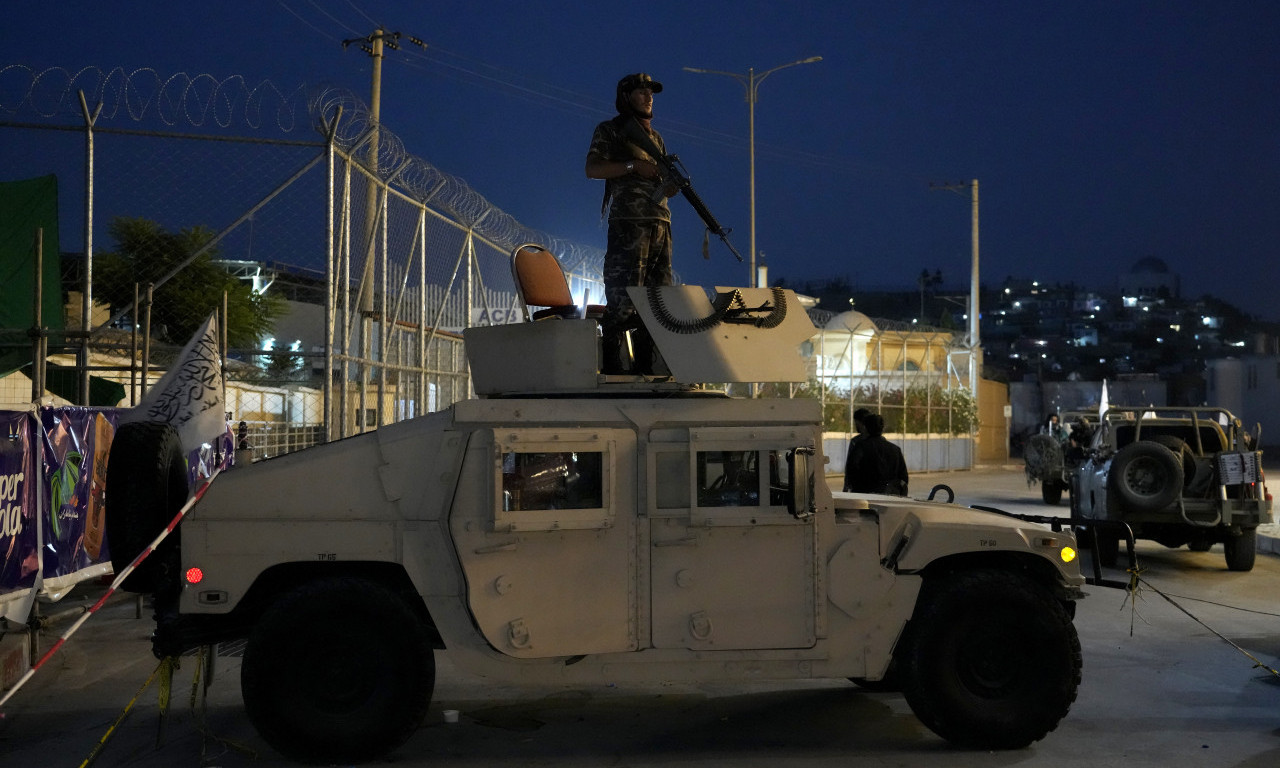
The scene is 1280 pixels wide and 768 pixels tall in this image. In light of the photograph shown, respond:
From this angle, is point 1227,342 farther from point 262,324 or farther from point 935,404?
point 262,324

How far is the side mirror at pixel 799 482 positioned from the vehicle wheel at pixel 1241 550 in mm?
8841

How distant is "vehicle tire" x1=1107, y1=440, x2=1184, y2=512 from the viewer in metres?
12.2

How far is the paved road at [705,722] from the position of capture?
219 inches

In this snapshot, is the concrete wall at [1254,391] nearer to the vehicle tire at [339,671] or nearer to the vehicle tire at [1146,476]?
the vehicle tire at [1146,476]

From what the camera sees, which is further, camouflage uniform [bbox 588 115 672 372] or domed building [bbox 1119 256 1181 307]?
domed building [bbox 1119 256 1181 307]

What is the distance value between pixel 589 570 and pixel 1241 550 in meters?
9.68

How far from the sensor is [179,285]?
80.5 ft

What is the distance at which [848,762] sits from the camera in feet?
17.9

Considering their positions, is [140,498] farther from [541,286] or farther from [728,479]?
[728,479]

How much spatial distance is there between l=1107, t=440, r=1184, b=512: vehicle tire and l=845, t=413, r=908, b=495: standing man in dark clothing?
14.0 feet

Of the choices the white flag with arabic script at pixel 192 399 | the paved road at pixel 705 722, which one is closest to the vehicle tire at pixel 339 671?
the paved road at pixel 705 722

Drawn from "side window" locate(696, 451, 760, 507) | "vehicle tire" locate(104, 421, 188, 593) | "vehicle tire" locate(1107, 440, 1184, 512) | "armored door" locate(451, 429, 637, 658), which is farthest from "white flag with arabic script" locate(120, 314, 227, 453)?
"vehicle tire" locate(1107, 440, 1184, 512)

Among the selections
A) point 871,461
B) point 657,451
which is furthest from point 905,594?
point 871,461

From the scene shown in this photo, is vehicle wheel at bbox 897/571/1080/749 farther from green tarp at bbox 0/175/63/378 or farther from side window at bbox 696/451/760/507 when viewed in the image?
green tarp at bbox 0/175/63/378
